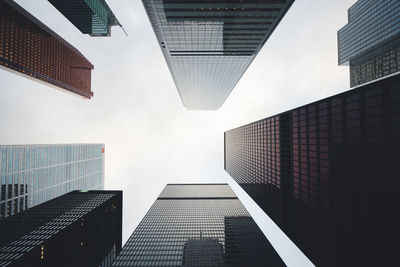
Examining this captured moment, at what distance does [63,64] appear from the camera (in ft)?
465

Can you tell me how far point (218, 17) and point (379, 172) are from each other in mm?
50710

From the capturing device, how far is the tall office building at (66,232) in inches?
2089

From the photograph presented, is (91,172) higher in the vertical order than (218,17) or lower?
lower

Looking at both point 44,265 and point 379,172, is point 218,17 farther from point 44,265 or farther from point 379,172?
point 44,265

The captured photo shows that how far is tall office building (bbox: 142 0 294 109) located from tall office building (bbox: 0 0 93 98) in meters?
90.7

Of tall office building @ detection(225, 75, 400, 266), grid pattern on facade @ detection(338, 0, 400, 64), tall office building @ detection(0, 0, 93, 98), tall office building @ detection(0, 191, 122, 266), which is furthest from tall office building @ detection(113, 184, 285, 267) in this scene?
grid pattern on facade @ detection(338, 0, 400, 64)

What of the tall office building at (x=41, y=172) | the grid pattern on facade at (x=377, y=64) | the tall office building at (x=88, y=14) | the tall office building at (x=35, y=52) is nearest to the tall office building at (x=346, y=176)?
the grid pattern on facade at (x=377, y=64)

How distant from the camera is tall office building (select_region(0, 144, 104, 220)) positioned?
9506cm

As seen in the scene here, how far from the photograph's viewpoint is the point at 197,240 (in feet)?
309

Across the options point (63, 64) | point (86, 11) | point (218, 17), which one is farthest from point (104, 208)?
point (86, 11)

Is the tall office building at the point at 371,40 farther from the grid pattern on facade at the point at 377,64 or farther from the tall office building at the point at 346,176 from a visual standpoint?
the tall office building at the point at 346,176

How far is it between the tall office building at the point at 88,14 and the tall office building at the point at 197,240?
15265 cm

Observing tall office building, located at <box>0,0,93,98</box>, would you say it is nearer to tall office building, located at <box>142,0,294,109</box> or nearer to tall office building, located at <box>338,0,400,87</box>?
tall office building, located at <box>142,0,294,109</box>

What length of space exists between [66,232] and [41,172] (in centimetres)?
7552
